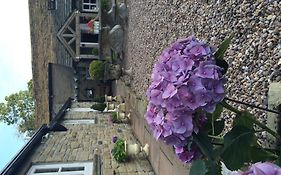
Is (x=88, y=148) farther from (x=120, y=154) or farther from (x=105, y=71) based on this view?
(x=105, y=71)

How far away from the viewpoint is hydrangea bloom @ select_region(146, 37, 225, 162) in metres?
2.59

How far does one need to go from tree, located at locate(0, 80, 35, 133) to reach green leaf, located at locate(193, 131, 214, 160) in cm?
3714

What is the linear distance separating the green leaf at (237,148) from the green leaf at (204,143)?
0.09m

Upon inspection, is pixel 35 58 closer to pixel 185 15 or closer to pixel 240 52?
pixel 185 15

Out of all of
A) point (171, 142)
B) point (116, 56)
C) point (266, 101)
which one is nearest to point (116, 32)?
point (116, 56)

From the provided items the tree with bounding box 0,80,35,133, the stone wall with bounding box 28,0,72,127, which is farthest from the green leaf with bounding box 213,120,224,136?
the tree with bounding box 0,80,35,133

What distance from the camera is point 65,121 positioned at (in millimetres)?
15945

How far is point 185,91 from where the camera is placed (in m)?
2.59

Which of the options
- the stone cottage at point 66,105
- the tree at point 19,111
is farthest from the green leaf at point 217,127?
the tree at point 19,111

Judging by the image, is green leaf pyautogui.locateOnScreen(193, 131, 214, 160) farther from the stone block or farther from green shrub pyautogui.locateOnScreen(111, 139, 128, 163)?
green shrub pyautogui.locateOnScreen(111, 139, 128, 163)

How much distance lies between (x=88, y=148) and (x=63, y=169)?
5.07 ft

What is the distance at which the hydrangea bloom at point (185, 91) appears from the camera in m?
2.59

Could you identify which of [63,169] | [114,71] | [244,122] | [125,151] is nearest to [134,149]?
[125,151]

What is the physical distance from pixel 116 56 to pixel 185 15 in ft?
32.4
